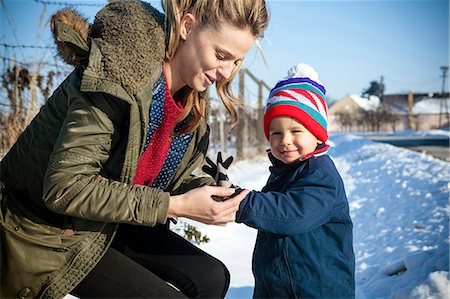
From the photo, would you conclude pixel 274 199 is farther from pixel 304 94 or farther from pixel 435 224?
pixel 435 224

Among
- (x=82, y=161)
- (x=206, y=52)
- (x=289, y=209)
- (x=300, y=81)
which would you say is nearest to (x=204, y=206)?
(x=289, y=209)

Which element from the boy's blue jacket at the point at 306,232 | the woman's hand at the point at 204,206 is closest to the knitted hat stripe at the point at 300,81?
the boy's blue jacket at the point at 306,232

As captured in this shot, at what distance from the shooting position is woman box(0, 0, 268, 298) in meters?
1.64

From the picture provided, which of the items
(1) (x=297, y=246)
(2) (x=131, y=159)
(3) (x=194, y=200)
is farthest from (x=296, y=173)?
(2) (x=131, y=159)

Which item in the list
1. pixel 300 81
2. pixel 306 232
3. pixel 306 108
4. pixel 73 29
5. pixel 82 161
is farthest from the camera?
pixel 300 81

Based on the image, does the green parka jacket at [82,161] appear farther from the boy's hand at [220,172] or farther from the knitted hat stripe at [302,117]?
the knitted hat stripe at [302,117]

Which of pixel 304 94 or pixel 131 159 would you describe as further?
pixel 304 94

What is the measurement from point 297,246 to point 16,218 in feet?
4.11

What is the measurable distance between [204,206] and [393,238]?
3.65m

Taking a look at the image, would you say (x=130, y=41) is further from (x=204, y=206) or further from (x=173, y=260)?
(x=173, y=260)

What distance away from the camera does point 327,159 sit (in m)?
2.23

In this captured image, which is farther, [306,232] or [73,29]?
[306,232]

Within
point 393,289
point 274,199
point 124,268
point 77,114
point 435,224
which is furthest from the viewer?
point 435,224

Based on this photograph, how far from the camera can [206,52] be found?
1949mm
